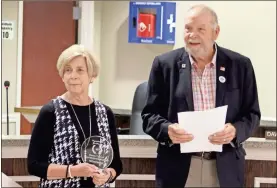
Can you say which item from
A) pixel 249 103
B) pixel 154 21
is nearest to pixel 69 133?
pixel 249 103

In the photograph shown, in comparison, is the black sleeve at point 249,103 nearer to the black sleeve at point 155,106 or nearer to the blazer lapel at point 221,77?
the blazer lapel at point 221,77

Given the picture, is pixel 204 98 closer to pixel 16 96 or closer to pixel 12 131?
pixel 12 131

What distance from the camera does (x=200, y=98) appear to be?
6.57ft

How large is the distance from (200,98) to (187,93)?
0.07m

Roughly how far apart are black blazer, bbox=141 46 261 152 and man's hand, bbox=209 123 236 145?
0.15 ft

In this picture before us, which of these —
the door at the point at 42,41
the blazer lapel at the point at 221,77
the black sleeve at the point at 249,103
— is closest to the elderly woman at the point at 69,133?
the blazer lapel at the point at 221,77

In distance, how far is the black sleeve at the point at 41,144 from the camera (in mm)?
1735

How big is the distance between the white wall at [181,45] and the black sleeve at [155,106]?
7.91 feet

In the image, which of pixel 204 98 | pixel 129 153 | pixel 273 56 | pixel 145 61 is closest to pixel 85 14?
pixel 145 61

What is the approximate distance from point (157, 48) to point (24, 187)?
3.22 m

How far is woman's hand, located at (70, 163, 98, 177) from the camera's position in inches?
67.7

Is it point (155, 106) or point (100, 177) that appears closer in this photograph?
point (100, 177)

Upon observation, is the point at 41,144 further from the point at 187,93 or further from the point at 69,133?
the point at 187,93

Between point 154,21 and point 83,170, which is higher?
point 154,21
